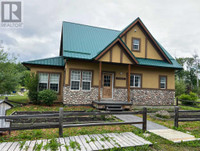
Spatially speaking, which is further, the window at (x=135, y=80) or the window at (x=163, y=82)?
the window at (x=163, y=82)

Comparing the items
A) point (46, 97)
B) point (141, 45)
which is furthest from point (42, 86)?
point (141, 45)

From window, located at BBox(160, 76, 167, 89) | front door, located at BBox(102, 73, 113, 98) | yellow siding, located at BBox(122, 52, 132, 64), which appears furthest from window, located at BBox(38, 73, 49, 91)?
window, located at BBox(160, 76, 167, 89)

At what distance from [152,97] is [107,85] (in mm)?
5088

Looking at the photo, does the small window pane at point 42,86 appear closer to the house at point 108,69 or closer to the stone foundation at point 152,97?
the house at point 108,69

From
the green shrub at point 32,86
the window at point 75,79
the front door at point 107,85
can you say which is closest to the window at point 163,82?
the front door at point 107,85

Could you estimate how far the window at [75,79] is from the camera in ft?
39.2

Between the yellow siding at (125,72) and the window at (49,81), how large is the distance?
1.78 meters

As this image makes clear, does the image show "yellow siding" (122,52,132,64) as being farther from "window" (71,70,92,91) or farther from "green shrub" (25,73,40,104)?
"green shrub" (25,73,40,104)

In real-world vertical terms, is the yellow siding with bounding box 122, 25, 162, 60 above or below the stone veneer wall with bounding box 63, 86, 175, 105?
above

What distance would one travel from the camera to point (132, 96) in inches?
533

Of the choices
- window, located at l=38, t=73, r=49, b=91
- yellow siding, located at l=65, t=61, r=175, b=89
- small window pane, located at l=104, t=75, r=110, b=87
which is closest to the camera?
yellow siding, located at l=65, t=61, r=175, b=89

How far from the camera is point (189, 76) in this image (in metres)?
50.7

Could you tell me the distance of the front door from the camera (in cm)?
1277

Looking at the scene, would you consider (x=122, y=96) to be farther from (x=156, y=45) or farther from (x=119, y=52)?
(x=156, y=45)
